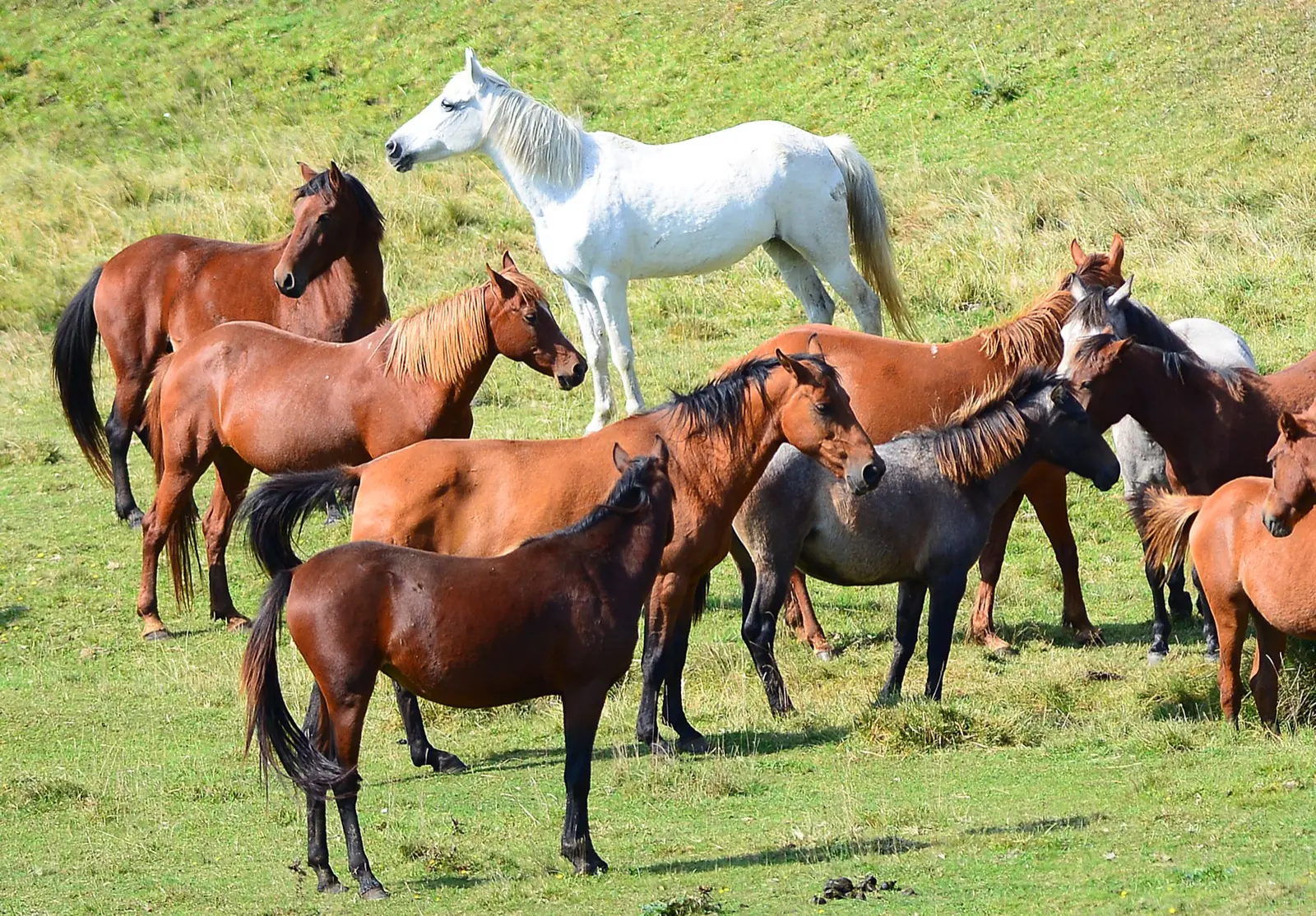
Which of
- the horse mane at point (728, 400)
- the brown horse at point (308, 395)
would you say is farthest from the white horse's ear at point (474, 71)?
the horse mane at point (728, 400)

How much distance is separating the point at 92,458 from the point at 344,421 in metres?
3.92

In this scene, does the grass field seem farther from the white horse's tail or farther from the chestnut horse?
the white horse's tail

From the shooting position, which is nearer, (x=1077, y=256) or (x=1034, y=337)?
(x=1034, y=337)

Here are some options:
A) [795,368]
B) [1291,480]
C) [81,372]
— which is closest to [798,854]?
[795,368]

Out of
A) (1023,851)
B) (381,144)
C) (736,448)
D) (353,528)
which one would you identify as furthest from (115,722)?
(381,144)

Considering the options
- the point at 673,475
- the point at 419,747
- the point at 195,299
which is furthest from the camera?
the point at 195,299

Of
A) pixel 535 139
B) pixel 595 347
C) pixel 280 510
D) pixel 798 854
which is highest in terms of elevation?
pixel 535 139

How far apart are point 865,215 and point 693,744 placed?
6475 mm

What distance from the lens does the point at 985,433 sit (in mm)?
8859

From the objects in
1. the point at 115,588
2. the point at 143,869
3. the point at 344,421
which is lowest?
the point at 115,588

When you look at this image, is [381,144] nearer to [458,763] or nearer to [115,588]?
[115,588]

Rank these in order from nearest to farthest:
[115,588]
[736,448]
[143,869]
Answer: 1. [143,869]
2. [736,448]
3. [115,588]

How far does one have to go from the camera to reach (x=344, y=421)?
1011 centimetres

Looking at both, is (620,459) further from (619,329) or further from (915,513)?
(619,329)
